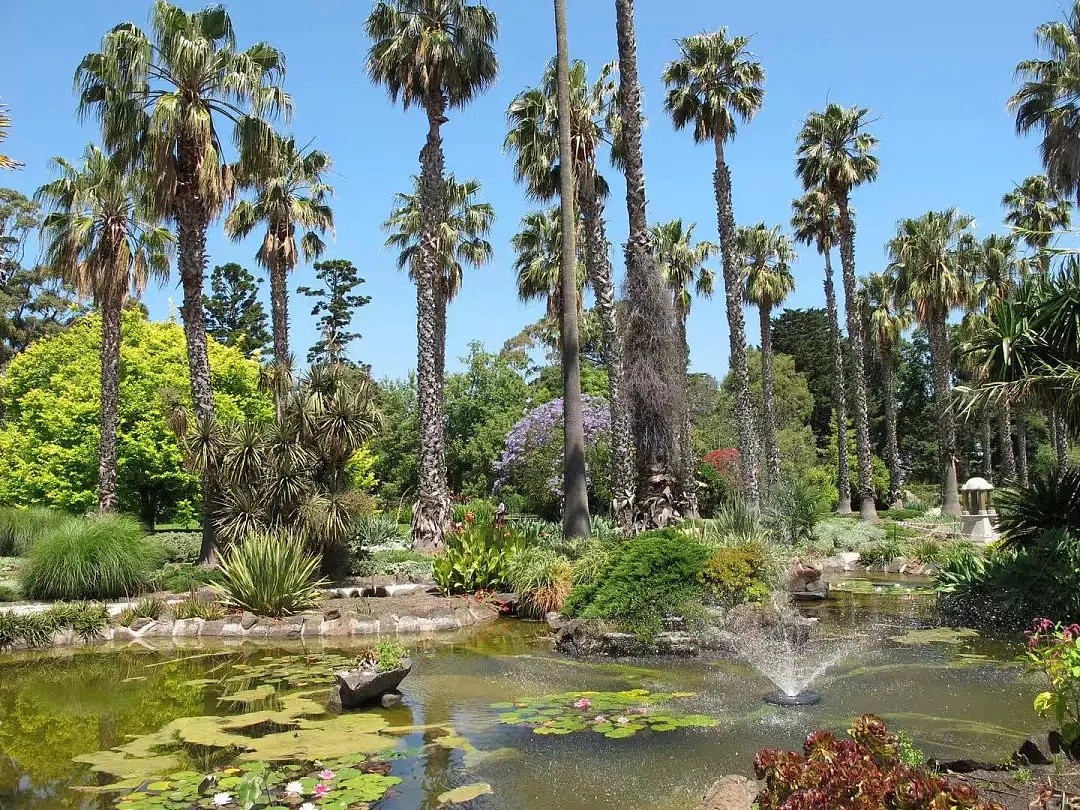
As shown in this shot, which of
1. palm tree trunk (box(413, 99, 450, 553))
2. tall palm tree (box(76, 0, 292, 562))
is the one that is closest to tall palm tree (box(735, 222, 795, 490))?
palm tree trunk (box(413, 99, 450, 553))

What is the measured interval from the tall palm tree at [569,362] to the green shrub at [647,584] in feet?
17.8

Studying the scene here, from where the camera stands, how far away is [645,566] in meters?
10.9

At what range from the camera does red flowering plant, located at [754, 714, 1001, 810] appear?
12.1ft

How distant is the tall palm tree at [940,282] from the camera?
30.1 metres

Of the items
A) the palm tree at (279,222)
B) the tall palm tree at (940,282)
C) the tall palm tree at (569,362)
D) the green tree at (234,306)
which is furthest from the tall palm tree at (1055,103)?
the green tree at (234,306)

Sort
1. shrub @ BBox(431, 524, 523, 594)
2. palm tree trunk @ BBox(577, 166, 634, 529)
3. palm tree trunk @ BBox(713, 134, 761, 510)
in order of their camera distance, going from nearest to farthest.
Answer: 1. shrub @ BBox(431, 524, 523, 594)
2. palm tree trunk @ BBox(577, 166, 634, 529)
3. palm tree trunk @ BBox(713, 134, 761, 510)

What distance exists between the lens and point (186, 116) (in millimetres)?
17438

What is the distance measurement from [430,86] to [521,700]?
16.5 meters

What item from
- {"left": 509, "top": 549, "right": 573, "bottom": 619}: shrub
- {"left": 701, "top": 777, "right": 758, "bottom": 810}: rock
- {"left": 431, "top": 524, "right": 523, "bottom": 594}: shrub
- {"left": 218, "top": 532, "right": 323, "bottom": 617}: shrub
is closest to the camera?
{"left": 701, "top": 777, "right": 758, "bottom": 810}: rock

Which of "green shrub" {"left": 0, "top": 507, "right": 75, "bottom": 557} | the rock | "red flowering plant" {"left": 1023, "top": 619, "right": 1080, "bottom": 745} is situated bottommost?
the rock

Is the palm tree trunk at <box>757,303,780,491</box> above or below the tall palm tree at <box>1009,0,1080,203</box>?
below

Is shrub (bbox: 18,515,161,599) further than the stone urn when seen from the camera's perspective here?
Yes

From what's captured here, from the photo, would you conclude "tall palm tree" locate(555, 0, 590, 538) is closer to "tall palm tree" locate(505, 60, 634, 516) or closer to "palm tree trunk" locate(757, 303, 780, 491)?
"tall palm tree" locate(505, 60, 634, 516)

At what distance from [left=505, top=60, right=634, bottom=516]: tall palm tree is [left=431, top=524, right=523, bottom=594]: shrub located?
569 centimetres
